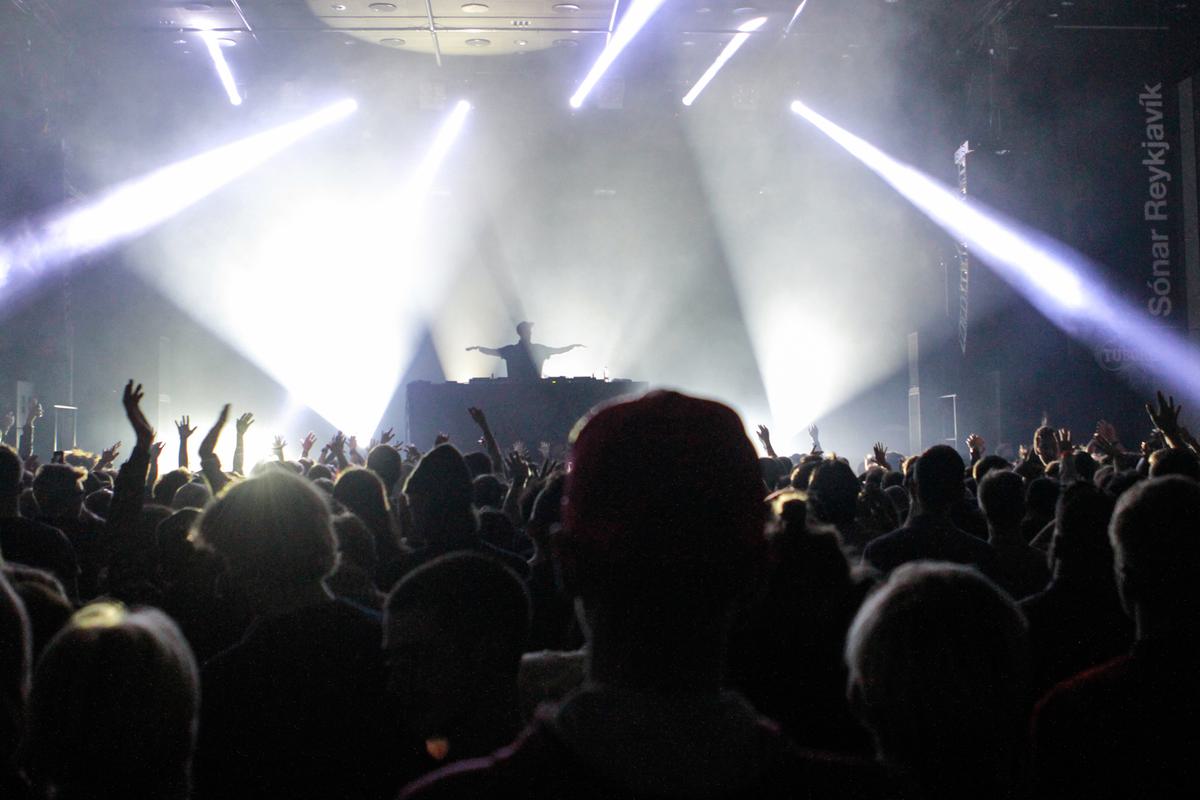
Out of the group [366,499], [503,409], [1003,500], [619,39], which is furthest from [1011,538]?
[619,39]

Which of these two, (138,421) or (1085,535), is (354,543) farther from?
(1085,535)

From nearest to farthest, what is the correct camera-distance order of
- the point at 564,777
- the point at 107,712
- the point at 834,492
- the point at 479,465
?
the point at 564,777
the point at 107,712
the point at 834,492
the point at 479,465

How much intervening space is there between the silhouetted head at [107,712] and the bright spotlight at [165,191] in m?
14.1

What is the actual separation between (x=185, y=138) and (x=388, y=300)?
4.19m

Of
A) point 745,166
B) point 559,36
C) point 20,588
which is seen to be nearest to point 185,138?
point 559,36

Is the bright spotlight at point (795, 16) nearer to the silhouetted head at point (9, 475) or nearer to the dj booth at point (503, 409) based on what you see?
the dj booth at point (503, 409)

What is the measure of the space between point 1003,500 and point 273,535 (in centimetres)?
250

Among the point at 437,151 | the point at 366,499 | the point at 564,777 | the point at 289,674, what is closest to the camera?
the point at 564,777

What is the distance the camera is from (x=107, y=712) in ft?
3.95

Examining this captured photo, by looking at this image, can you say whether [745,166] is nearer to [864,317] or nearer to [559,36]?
[864,317]

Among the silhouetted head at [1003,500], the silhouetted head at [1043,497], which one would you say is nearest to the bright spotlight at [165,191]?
the silhouetted head at [1043,497]

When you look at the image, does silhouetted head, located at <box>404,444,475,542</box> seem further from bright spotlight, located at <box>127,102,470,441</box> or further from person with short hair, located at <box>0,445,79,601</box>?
bright spotlight, located at <box>127,102,470,441</box>

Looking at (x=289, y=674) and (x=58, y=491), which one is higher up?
(x=58, y=491)

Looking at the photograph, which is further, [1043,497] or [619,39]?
[619,39]
